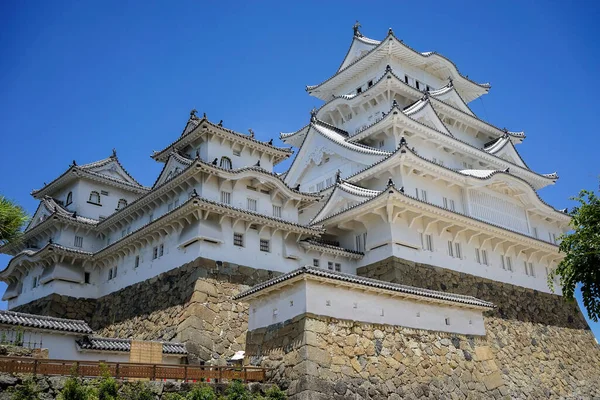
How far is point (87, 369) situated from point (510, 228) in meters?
26.3

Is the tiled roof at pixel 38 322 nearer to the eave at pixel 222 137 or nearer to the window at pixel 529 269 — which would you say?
the eave at pixel 222 137

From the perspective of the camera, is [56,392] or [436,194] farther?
[436,194]

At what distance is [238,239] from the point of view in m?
27.2

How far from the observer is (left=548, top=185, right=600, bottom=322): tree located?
19609mm

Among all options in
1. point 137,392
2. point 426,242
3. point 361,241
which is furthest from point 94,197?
point 137,392

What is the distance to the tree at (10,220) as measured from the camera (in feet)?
45.1

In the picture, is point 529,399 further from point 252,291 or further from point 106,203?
point 106,203

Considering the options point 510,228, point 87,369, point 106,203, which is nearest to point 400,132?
point 510,228

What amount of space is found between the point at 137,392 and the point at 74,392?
183 cm

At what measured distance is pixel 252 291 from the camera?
2073 centimetres

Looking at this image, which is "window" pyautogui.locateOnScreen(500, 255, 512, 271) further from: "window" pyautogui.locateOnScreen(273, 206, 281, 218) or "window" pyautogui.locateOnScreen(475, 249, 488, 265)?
"window" pyautogui.locateOnScreen(273, 206, 281, 218)

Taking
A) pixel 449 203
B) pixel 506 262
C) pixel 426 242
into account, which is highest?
pixel 449 203

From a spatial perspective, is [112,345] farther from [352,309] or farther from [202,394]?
[352,309]

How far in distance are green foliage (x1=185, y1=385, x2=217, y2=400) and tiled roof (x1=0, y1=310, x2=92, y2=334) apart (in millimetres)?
5821
